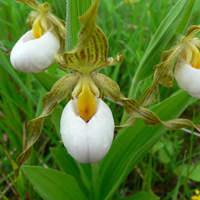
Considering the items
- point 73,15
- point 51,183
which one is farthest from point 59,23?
point 51,183

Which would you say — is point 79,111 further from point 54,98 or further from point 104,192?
point 104,192

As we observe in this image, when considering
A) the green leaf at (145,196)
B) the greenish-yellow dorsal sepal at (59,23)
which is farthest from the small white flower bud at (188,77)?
the greenish-yellow dorsal sepal at (59,23)

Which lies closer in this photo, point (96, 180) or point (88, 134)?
point (88, 134)

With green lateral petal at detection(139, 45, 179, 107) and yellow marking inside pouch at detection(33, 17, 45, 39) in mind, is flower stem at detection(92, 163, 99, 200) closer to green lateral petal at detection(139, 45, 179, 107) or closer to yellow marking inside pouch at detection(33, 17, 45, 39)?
green lateral petal at detection(139, 45, 179, 107)

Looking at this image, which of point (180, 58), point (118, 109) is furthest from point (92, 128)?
point (118, 109)

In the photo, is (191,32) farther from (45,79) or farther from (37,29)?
(37,29)

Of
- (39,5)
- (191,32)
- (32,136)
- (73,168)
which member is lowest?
(73,168)

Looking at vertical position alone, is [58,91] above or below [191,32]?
below
